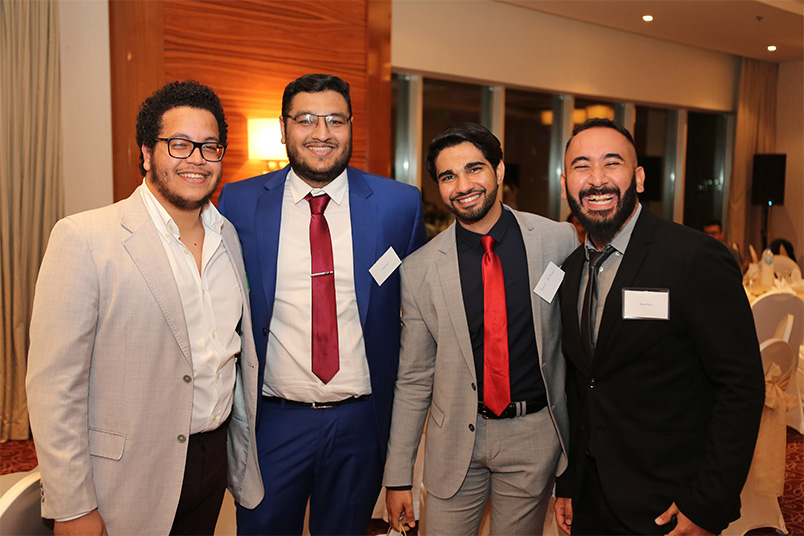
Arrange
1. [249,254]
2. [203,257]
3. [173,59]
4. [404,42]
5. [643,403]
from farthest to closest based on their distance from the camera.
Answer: [404,42] < [173,59] < [249,254] < [203,257] < [643,403]

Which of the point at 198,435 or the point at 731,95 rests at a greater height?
the point at 731,95

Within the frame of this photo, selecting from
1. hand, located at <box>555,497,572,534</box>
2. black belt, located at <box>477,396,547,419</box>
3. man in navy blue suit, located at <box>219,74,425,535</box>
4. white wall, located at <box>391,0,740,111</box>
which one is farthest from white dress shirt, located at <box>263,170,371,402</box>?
white wall, located at <box>391,0,740,111</box>

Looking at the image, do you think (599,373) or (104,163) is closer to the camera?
(599,373)

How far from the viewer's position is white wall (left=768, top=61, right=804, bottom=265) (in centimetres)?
1013

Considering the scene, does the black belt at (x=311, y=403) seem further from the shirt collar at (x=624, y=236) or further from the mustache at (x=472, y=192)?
the shirt collar at (x=624, y=236)

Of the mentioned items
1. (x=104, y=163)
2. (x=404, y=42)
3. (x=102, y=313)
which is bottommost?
(x=102, y=313)

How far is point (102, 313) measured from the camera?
156 centimetres

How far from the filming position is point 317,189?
216cm

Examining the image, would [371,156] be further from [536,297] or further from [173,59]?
[536,297]

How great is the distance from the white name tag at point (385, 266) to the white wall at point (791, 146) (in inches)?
405

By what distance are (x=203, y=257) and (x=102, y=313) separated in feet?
1.10

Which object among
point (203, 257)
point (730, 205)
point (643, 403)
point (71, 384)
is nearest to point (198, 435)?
point (71, 384)

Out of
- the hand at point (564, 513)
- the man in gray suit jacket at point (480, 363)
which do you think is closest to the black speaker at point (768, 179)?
the man in gray suit jacket at point (480, 363)

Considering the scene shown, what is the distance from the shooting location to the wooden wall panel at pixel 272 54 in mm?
4383
